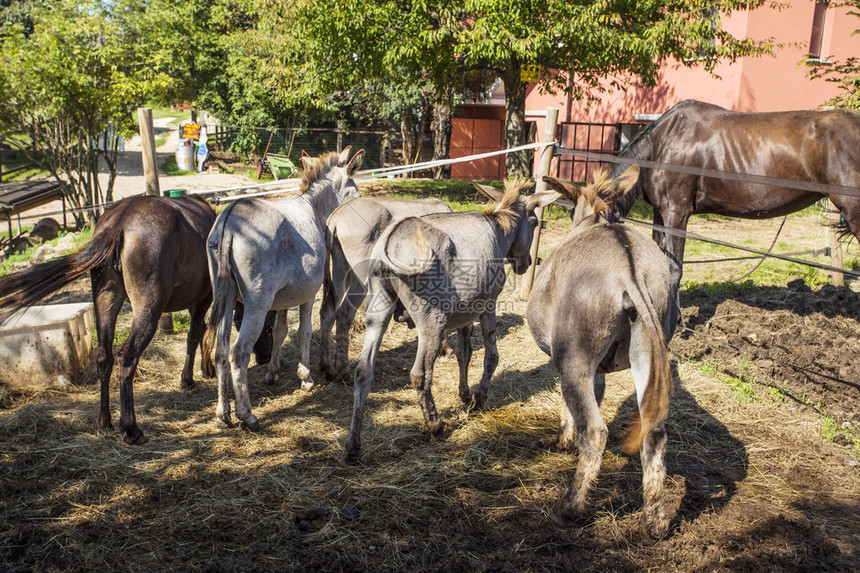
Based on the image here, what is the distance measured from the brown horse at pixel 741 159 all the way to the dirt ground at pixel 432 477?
1464 mm

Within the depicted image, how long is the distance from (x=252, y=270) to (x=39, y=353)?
6.90ft

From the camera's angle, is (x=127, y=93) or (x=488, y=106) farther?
(x=488, y=106)

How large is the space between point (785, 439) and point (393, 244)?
3.15 meters

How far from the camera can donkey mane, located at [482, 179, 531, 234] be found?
460cm

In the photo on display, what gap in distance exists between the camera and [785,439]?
14.9 feet

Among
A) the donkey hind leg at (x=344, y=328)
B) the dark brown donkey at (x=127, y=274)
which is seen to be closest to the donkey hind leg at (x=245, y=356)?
the dark brown donkey at (x=127, y=274)

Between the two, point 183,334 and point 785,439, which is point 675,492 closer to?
point 785,439

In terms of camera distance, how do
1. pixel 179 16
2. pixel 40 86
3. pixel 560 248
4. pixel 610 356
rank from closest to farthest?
pixel 610 356 < pixel 560 248 < pixel 40 86 < pixel 179 16

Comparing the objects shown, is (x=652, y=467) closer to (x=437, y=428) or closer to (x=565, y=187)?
(x=437, y=428)

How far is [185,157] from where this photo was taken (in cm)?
2430

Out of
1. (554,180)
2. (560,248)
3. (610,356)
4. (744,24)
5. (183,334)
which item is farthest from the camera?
(744,24)

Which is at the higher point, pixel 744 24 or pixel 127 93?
pixel 744 24

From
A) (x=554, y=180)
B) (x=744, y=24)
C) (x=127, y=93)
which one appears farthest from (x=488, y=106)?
(x=554, y=180)

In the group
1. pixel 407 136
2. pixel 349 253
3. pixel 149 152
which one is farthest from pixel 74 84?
pixel 407 136
